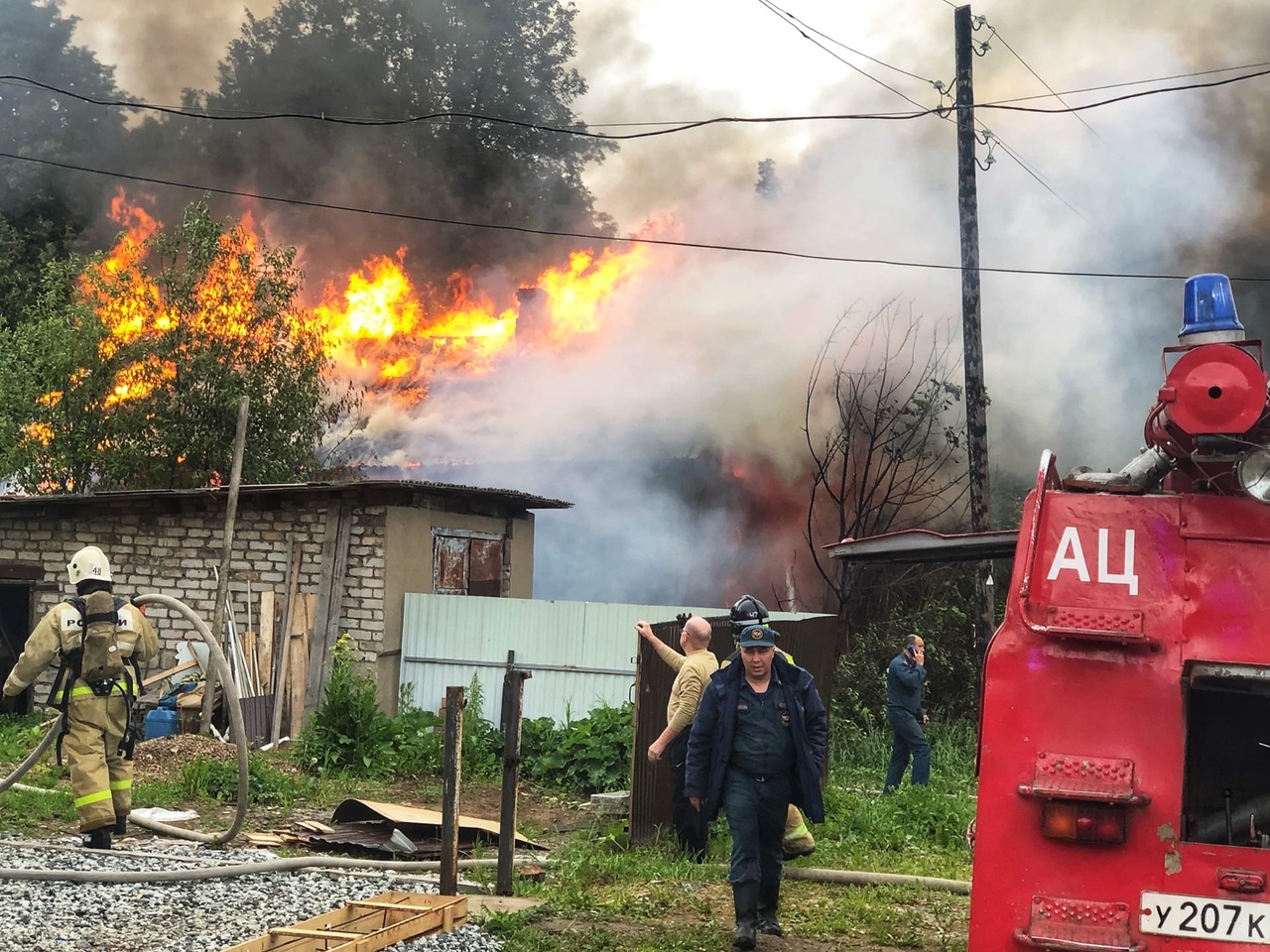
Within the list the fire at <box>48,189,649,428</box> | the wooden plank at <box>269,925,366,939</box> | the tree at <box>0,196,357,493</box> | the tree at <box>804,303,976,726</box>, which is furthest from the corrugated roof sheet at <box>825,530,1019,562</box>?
the fire at <box>48,189,649,428</box>

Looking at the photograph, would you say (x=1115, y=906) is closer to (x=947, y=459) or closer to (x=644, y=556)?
(x=947, y=459)

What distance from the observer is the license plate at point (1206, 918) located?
3777mm

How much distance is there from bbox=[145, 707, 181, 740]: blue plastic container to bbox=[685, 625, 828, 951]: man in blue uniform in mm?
8798

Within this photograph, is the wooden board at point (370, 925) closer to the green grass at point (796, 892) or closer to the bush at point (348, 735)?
the green grass at point (796, 892)

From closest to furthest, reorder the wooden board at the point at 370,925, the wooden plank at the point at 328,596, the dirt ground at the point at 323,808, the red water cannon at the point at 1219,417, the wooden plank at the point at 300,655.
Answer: the red water cannon at the point at 1219,417, the wooden board at the point at 370,925, the dirt ground at the point at 323,808, the wooden plank at the point at 300,655, the wooden plank at the point at 328,596

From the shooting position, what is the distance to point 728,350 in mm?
23938

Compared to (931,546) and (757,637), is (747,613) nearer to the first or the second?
(757,637)

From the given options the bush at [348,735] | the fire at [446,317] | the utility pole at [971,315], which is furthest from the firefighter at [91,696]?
the fire at [446,317]

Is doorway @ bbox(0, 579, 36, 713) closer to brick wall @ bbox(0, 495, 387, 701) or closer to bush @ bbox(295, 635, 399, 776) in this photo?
brick wall @ bbox(0, 495, 387, 701)

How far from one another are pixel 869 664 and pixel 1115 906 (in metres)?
13.0

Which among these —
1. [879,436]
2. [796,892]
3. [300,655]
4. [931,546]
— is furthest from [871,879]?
[879,436]

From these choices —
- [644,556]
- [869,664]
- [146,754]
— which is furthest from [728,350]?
[146,754]

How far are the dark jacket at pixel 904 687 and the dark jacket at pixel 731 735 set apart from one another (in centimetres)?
574

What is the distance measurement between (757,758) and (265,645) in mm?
9549
